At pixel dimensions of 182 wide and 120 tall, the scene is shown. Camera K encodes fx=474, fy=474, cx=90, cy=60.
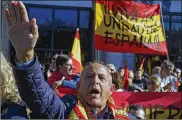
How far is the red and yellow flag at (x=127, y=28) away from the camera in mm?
7398

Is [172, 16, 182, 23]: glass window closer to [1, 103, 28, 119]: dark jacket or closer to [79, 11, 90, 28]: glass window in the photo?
[79, 11, 90, 28]: glass window

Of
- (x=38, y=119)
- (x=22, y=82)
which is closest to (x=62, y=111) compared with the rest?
(x=38, y=119)

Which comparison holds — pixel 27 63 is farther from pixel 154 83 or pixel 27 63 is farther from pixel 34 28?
pixel 154 83

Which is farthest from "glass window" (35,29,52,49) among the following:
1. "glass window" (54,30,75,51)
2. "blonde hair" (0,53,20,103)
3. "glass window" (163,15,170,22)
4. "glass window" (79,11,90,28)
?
"blonde hair" (0,53,20,103)

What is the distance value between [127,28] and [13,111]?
223 inches

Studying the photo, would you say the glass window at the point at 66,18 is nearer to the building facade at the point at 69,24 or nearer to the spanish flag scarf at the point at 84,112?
the building facade at the point at 69,24

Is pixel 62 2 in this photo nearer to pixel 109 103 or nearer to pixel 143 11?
pixel 143 11

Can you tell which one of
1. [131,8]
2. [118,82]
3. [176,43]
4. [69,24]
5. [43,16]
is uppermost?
Result: [131,8]

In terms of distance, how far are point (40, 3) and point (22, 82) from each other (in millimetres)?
15039

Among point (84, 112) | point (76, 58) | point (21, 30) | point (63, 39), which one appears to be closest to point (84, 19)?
point (63, 39)

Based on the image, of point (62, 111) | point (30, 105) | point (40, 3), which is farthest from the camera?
point (40, 3)

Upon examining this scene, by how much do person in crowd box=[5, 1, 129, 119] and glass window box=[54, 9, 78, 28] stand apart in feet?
48.8

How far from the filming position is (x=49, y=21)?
685 inches

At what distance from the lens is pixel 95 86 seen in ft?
8.39
